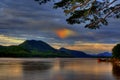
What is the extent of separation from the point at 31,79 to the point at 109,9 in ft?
88.8

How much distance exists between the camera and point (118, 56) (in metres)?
149

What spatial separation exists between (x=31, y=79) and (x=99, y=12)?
89.0ft

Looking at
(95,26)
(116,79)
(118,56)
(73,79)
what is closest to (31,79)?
(73,79)

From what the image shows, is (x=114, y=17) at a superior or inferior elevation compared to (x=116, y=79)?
superior

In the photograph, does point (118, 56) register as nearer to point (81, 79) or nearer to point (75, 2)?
point (81, 79)

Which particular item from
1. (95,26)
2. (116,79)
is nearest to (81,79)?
(116,79)

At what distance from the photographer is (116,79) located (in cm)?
5688

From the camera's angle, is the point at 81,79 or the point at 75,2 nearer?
the point at 75,2

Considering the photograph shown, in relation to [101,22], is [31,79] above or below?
below

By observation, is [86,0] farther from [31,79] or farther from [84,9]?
[31,79]

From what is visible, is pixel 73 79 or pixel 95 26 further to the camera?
pixel 73 79

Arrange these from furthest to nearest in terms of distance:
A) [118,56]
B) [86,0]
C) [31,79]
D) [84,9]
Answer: [118,56] < [31,79] < [84,9] < [86,0]

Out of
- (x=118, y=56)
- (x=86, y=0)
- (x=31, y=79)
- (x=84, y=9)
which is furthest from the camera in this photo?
(x=118, y=56)

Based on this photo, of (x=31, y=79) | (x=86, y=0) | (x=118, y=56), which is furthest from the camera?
(x=118, y=56)
